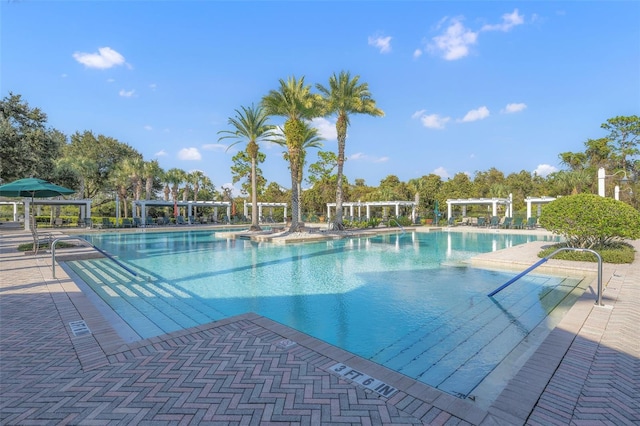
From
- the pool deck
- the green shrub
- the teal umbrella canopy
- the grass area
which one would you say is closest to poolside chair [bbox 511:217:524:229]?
the green shrub

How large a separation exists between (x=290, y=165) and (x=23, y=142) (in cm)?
1597

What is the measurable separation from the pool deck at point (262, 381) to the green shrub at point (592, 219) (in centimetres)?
580

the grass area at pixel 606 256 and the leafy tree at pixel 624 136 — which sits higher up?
the leafy tree at pixel 624 136

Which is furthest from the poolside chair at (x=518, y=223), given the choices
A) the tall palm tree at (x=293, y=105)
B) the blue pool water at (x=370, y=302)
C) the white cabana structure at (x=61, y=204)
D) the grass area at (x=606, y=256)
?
the white cabana structure at (x=61, y=204)

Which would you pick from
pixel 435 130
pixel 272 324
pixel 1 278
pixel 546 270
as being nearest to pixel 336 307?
pixel 272 324

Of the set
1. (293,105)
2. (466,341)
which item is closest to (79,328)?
(466,341)

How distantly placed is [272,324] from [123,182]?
33.6 meters

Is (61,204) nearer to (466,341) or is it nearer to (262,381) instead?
(262,381)

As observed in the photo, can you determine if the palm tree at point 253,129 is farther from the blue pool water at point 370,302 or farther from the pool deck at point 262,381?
the pool deck at point 262,381

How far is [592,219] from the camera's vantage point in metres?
8.85

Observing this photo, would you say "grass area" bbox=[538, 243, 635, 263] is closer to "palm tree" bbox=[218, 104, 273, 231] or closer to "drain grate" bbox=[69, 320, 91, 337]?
"drain grate" bbox=[69, 320, 91, 337]

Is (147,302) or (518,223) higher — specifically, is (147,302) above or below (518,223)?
below

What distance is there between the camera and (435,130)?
111ft

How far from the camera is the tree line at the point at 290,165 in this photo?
18797mm
